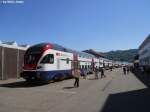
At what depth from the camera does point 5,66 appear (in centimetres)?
2789

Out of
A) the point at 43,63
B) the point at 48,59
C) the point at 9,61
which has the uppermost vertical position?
the point at 9,61

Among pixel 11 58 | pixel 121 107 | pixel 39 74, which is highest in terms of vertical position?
pixel 11 58

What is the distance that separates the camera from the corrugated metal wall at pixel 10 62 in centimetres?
2717

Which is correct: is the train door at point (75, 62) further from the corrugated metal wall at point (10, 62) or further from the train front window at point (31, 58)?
the train front window at point (31, 58)

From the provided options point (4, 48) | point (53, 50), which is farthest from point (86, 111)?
point (4, 48)

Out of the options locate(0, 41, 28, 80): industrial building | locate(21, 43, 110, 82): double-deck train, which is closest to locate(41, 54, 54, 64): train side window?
locate(21, 43, 110, 82): double-deck train

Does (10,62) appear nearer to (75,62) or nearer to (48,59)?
(75,62)

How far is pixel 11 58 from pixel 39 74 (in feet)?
32.2

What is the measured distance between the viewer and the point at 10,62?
29.1 metres

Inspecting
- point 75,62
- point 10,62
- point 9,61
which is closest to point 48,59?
point 9,61

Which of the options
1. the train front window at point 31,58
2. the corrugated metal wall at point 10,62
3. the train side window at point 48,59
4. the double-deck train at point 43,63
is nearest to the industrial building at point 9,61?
the corrugated metal wall at point 10,62

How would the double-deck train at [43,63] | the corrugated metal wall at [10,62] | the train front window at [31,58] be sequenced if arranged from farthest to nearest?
1. the corrugated metal wall at [10,62]
2. the train front window at [31,58]
3. the double-deck train at [43,63]

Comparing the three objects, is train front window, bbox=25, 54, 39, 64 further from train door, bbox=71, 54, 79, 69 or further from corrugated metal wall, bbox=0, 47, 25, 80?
train door, bbox=71, 54, 79, 69

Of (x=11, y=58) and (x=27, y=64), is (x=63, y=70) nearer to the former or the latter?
(x=27, y=64)
